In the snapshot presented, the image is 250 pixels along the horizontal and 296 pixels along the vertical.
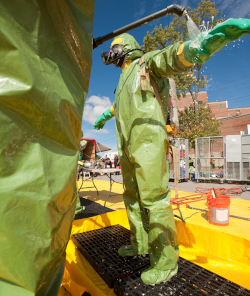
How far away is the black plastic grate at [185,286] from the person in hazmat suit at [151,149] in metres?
0.05

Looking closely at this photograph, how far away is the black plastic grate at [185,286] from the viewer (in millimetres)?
1108

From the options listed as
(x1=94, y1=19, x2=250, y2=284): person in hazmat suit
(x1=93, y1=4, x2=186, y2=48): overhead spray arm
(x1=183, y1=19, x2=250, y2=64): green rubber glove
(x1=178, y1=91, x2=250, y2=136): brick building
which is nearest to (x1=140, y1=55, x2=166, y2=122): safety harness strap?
(x1=94, y1=19, x2=250, y2=284): person in hazmat suit

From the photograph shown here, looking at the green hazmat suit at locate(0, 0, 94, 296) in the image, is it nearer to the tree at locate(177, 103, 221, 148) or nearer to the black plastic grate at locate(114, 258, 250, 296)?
the black plastic grate at locate(114, 258, 250, 296)

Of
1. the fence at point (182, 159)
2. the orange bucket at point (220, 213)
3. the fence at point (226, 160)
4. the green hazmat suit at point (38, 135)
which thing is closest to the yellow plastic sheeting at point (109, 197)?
the orange bucket at point (220, 213)

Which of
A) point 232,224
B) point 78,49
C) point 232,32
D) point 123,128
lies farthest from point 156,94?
point 232,224

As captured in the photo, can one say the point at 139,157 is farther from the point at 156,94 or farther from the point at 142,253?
the point at 142,253

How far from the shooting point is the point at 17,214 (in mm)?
439

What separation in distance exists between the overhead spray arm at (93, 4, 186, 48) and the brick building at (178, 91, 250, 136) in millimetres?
25839

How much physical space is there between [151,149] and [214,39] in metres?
0.71

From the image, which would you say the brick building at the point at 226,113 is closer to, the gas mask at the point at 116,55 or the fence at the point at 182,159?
the fence at the point at 182,159

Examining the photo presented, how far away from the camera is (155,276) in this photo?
1.20m

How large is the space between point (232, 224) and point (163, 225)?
3.95 feet

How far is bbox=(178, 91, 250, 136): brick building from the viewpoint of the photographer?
25625 millimetres

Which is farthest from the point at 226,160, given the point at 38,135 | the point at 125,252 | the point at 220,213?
the point at 38,135
